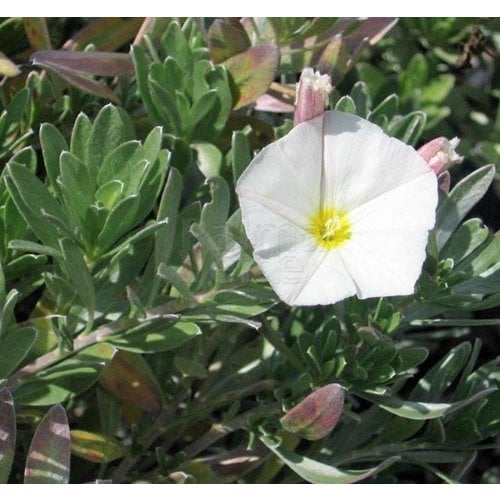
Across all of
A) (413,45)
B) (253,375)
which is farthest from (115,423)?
(413,45)

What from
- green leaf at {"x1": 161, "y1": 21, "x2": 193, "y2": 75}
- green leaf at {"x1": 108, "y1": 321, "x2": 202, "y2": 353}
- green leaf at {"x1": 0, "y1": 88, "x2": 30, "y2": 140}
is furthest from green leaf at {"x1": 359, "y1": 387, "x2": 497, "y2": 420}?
green leaf at {"x1": 0, "y1": 88, "x2": 30, "y2": 140}

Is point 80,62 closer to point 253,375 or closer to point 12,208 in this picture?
point 12,208

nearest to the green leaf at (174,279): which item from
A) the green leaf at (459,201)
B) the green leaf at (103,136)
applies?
the green leaf at (103,136)

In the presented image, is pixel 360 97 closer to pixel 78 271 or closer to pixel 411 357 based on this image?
pixel 411 357

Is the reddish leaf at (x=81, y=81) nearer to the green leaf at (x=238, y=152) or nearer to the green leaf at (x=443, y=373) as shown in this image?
the green leaf at (x=238, y=152)

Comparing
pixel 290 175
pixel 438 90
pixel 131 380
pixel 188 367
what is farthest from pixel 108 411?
pixel 438 90

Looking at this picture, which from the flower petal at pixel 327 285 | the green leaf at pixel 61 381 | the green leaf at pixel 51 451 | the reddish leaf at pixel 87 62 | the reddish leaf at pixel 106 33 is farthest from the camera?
the reddish leaf at pixel 106 33
